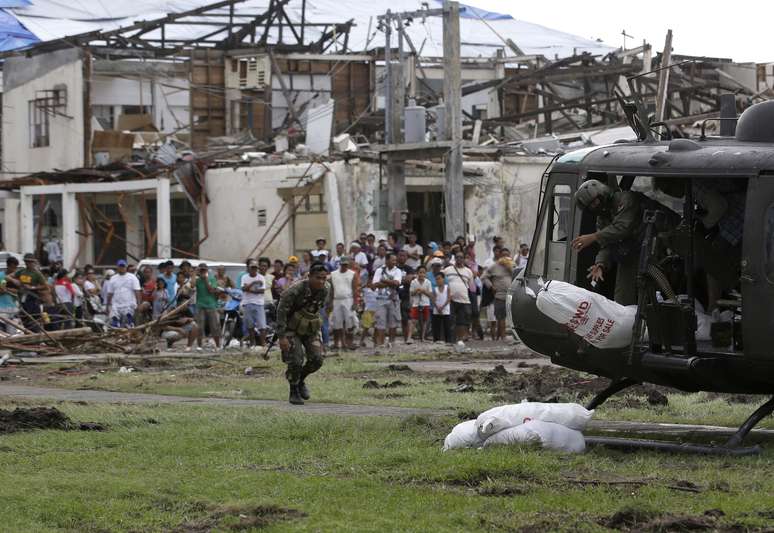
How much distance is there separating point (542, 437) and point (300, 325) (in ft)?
18.4

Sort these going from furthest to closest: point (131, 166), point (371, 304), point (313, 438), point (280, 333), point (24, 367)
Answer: point (131, 166) → point (371, 304) → point (24, 367) → point (280, 333) → point (313, 438)

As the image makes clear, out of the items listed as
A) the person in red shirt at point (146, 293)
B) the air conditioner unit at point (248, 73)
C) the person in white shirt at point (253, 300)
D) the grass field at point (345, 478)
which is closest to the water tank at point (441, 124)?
the person in red shirt at point (146, 293)

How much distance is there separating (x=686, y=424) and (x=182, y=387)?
25.2 feet

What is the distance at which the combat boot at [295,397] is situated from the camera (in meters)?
16.5

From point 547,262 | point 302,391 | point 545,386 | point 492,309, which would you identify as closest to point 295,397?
point 302,391

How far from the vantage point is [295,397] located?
16500 mm

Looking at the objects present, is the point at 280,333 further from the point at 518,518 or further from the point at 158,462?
the point at 518,518

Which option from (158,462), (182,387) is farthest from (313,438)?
(182,387)

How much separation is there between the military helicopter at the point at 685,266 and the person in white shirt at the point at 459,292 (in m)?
14.9

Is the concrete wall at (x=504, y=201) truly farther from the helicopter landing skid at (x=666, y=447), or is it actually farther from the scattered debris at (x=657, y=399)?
the helicopter landing skid at (x=666, y=447)

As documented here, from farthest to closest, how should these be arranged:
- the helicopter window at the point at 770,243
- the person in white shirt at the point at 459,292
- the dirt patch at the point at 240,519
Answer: the person in white shirt at the point at 459,292 < the helicopter window at the point at 770,243 < the dirt patch at the point at 240,519

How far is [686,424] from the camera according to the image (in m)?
13.9

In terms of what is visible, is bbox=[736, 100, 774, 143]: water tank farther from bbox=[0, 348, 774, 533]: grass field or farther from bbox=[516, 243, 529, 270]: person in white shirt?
bbox=[516, 243, 529, 270]: person in white shirt

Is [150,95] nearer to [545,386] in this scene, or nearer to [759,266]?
[545,386]
